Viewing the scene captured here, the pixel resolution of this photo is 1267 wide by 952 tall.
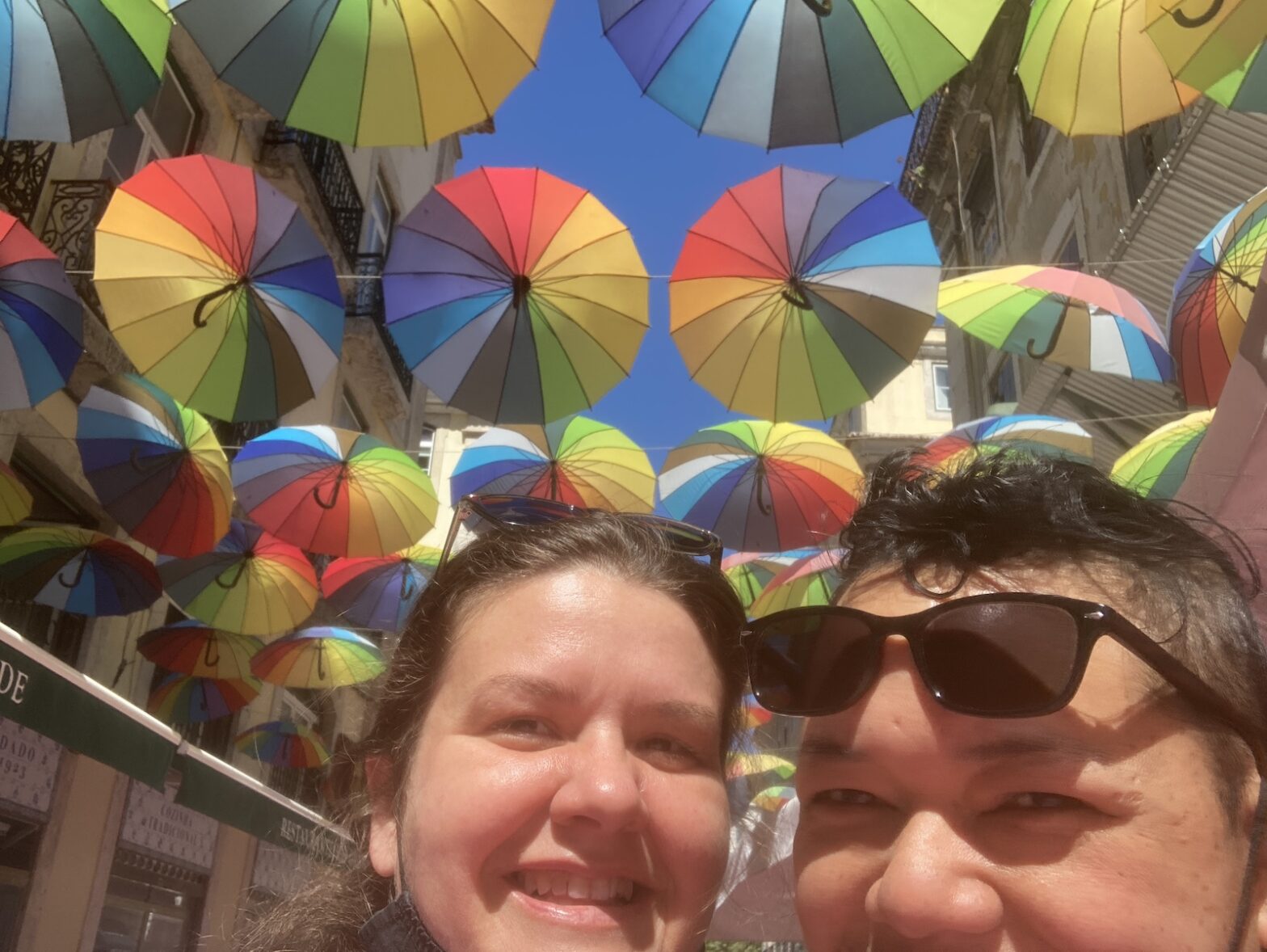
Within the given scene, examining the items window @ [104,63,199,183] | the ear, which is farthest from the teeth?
window @ [104,63,199,183]

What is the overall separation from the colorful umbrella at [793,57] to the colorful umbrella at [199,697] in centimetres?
851

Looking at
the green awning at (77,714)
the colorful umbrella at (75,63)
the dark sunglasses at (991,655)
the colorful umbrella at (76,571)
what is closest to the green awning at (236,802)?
the green awning at (77,714)

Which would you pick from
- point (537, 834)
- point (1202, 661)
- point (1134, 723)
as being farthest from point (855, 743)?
point (537, 834)

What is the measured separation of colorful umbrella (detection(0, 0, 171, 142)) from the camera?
4.47 metres

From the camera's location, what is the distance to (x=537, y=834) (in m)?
1.45

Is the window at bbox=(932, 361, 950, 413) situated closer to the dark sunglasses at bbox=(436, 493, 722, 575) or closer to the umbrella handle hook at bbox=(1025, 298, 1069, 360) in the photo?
the umbrella handle hook at bbox=(1025, 298, 1069, 360)

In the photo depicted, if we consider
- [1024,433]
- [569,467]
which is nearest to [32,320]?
[569,467]

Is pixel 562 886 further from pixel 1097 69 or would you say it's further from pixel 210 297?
pixel 210 297

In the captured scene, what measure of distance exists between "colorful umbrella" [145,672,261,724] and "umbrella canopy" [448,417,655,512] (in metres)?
4.49

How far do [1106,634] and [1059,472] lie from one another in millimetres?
329

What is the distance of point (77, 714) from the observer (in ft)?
19.6

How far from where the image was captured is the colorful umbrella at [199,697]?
36.1 feet

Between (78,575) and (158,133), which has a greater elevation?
(158,133)

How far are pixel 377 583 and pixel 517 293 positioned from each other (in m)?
4.50
